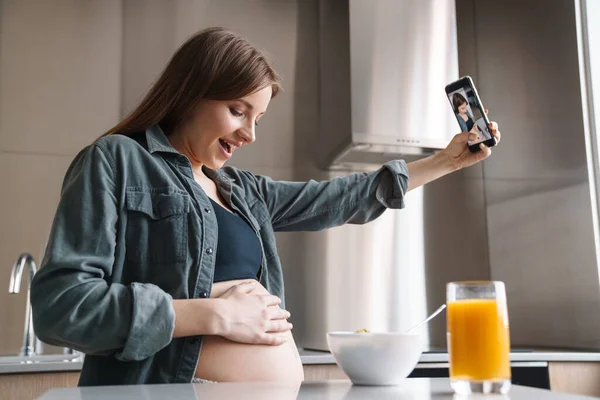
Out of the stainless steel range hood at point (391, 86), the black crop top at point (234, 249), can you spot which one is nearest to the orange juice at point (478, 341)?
the black crop top at point (234, 249)

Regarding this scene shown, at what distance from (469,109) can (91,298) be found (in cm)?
86

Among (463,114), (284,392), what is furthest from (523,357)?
(284,392)

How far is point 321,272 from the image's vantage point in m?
2.67

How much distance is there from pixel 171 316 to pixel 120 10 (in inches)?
77.0

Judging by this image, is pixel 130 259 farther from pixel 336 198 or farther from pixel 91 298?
pixel 336 198

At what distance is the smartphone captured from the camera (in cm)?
138

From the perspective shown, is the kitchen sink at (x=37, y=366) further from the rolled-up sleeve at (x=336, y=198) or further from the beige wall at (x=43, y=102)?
the rolled-up sleeve at (x=336, y=198)

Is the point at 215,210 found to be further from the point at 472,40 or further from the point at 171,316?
the point at 472,40

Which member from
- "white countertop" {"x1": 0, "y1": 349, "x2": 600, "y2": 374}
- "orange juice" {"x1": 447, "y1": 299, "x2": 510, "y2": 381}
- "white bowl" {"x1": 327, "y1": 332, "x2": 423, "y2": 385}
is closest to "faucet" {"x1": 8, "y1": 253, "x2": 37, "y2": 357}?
"white countertop" {"x1": 0, "y1": 349, "x2": 600, "y2": 374}

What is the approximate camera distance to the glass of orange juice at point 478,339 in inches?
30.7

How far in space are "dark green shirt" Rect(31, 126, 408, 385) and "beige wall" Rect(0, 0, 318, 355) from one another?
1323 mm

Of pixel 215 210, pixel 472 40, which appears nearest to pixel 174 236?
pixel 215 210

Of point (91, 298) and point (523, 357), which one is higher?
point (91, 298)

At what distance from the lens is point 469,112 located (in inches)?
55.9
